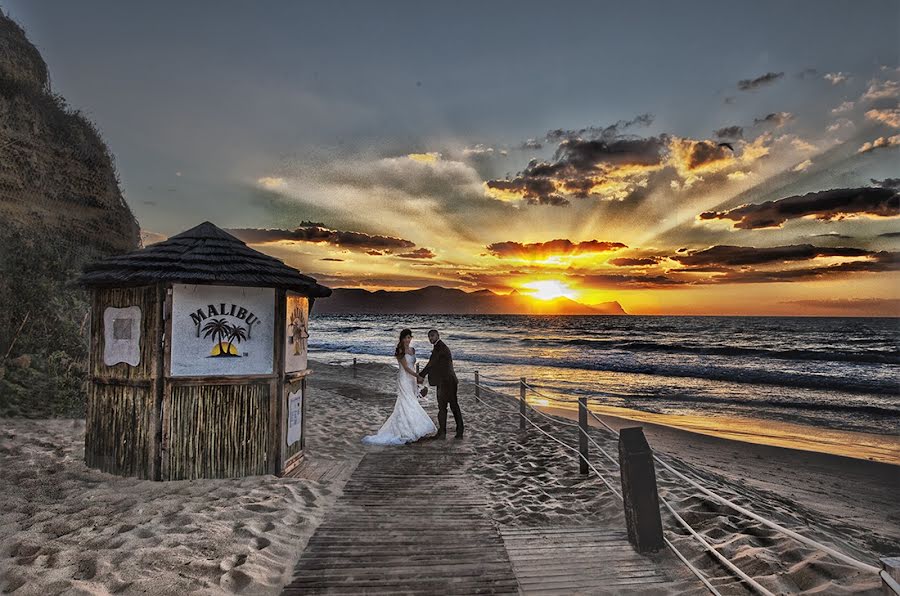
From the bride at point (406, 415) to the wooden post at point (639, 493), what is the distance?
5088 millimetres

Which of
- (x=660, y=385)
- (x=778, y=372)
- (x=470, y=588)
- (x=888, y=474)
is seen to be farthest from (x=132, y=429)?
(x=778, y=372)

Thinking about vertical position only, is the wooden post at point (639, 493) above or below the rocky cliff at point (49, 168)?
below

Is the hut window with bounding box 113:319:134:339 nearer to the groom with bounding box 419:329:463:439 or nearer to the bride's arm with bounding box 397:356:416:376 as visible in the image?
the bride's arm with bounding box 397:356:416:376

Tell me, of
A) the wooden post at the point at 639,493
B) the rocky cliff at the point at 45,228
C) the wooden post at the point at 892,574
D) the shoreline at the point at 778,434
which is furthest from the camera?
the shoreline at the point at 778,434

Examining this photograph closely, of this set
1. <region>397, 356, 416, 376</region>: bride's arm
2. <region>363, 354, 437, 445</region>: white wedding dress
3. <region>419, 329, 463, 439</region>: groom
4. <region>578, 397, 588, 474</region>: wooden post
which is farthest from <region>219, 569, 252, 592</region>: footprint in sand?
<region>419, 329, 463, 439</region>: groom

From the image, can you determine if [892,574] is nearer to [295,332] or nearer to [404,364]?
[295,332]

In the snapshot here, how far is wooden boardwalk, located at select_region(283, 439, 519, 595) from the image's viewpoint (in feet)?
13.8

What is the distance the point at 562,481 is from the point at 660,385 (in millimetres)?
20926

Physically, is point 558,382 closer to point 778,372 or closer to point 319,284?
point 778,372

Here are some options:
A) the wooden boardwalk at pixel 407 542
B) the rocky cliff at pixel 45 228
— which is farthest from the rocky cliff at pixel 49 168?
the wooden boardwalk at pixel 407 542

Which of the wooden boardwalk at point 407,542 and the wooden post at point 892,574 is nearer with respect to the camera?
the wooden post at point 892,574

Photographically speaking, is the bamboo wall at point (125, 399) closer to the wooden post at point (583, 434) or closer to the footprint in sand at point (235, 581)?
the footprint in sand at point (235, 581)

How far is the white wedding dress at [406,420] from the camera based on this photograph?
9.55 m

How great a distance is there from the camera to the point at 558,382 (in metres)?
26.5
